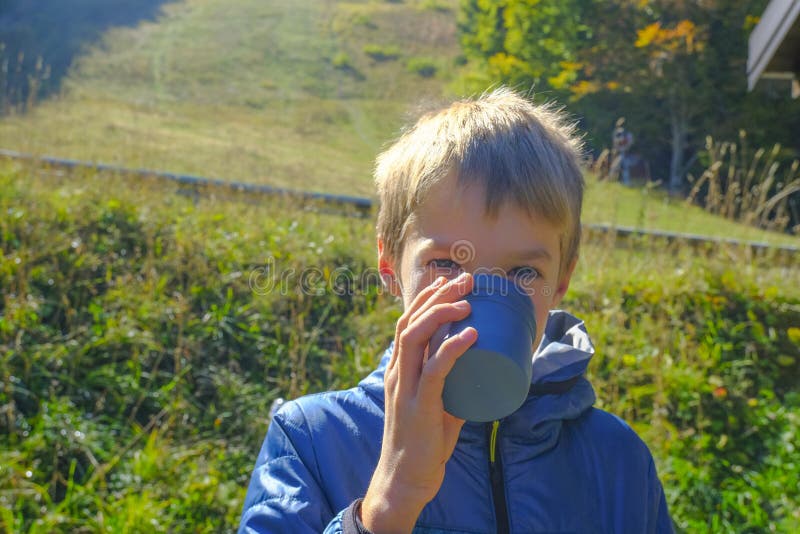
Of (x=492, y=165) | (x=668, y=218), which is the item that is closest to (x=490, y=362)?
(x=492, y=165)

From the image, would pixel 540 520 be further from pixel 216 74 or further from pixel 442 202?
pixel 216 74

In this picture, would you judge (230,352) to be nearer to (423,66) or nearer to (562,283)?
(562,283)

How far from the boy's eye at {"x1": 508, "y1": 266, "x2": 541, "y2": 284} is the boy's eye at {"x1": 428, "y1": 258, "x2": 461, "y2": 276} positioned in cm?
11

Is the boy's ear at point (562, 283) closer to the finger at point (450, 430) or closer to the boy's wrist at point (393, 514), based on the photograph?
the finger at point (450, 430)

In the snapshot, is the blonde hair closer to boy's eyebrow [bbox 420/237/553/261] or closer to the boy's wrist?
boy's eyebrow [bbox 420/237/553/261]

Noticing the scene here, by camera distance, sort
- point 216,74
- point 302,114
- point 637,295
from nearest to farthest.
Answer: point 637,295
point 302,114
point 216,74

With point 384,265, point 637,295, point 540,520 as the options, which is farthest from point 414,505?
point 637,295

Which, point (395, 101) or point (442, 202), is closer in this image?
point (442, 202)

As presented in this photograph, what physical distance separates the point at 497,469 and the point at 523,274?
432 mm

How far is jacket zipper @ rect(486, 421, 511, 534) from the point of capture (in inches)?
67.9

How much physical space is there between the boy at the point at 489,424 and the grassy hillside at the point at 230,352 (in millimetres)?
1976

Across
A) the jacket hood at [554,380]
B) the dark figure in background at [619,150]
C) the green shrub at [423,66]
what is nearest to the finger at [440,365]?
the jacket hood at [554,380]

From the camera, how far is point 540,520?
1.73m

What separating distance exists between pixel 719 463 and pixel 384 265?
111 inches
